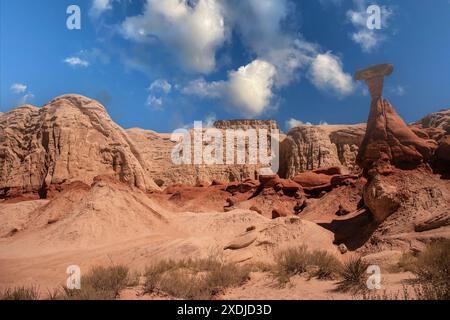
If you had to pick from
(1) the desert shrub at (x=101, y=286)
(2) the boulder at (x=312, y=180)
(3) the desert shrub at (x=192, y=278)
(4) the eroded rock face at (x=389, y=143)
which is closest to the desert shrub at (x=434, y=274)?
(3) the desert shrub at (x=192, y=278)

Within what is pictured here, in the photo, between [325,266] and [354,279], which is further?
[325,266]

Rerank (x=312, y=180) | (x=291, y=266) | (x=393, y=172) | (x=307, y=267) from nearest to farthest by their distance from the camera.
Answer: (x=291, y=266) < (x=307, y=267) < (x=393, y=172) < (x=312, y=180)

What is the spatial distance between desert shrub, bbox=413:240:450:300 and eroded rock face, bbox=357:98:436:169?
6266mm

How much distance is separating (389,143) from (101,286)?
1168cm


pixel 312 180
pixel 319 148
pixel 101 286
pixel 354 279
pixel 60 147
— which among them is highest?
pixel 319 148

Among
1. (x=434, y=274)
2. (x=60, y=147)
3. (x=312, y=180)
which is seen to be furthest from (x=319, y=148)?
(x=434, y=274)

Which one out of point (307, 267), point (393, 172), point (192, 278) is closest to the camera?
point (192, 278)

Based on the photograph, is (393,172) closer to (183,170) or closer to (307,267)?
(307,267)

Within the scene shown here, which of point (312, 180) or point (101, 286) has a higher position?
point (312, 180)

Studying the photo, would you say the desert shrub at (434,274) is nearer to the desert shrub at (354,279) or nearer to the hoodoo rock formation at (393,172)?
the desert shrub at (354,279)

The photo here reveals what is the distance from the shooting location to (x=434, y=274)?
646 centimetres
